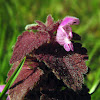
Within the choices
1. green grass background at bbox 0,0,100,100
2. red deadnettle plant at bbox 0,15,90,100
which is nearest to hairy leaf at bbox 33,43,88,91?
red deadnettle plant at bbox 0,15,90,100

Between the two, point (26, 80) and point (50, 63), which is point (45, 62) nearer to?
point (50, 63)

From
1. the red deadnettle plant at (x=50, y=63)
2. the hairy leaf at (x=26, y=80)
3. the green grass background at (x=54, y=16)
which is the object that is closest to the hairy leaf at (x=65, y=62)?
the red deadnettle plant at (x=50, y=63)

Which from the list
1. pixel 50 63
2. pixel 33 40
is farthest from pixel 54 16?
pixel 50 63

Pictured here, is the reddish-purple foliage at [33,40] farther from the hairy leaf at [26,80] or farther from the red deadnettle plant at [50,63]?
the hairy leaf at [26,80]

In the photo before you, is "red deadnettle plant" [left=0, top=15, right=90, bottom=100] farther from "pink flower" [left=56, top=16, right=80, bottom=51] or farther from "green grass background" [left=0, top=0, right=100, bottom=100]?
"green grass background" [left=0, top=0, right=100, bottom=100]

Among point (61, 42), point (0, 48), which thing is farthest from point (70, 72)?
point (0, 48)

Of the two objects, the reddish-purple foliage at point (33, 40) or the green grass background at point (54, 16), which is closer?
the reddish-purple foliage at point (33, 40)

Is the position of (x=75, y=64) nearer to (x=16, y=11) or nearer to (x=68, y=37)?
(x=68, y=37)
